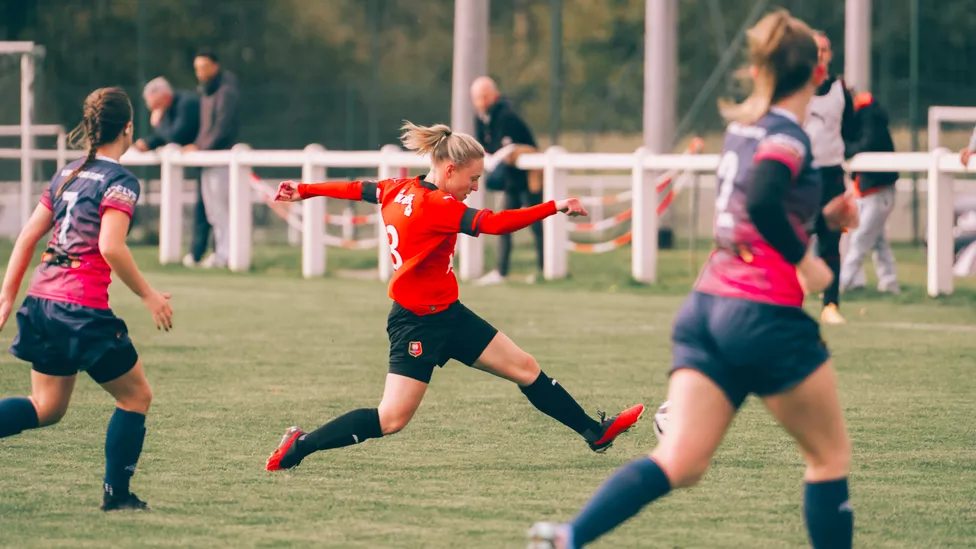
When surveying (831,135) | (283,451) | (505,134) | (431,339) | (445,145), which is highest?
(505,134)

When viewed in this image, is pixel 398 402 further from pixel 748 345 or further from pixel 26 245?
pixel 748 345

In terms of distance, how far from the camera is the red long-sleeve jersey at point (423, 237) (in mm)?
6625

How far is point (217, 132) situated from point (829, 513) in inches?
562

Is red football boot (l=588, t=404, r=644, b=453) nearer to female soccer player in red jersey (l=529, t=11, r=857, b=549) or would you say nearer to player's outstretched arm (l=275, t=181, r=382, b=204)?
player's outstretched arm (l=275, t=181, r=382, b=204)

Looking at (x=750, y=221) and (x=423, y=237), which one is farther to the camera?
(x=423, y=237)

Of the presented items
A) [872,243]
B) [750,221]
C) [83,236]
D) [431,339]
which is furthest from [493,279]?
[750,221]

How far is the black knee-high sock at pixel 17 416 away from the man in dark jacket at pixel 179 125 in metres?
12.2

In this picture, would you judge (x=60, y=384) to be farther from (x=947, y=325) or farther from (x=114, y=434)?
(x=947, y=325)

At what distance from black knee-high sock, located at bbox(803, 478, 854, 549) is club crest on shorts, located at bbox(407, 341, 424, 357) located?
2.17 meters

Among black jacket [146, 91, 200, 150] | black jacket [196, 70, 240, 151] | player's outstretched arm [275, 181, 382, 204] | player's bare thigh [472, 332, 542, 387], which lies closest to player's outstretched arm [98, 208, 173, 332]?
player's outstretched arm [275, 181, 382, 204]

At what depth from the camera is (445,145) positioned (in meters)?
6.72

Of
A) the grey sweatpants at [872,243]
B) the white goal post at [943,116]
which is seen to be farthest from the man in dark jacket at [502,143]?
the white goal post at [943,116]

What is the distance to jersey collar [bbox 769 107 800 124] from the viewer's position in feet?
15.5

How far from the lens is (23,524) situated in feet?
18.9
